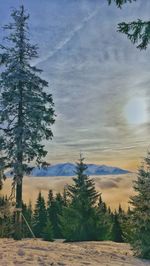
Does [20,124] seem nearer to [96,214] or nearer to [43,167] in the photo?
[43,167]

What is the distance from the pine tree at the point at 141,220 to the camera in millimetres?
23578

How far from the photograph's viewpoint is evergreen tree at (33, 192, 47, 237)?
3004 inches

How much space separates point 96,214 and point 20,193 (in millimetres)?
20072

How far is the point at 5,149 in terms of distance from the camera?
26.3 metres

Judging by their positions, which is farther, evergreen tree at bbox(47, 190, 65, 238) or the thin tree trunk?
evergreen tree at bbox(47, 190, 65, 238)

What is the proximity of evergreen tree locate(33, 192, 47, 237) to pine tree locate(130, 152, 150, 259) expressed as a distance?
5270 cm

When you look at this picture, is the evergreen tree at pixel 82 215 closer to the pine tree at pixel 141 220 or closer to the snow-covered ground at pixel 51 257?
the pine tree at pixel 141 220

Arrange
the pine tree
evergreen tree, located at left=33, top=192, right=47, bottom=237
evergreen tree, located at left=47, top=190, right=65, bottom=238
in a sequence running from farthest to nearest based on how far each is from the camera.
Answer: evergreen tree, located at left=33, top=192, right=47, bottom=237 < evergreen tree, located at left=47, top=190, right=65, bottom=238 < the pine tree

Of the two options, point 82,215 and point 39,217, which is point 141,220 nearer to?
point 82,215

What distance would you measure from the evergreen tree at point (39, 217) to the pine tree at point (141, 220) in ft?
173

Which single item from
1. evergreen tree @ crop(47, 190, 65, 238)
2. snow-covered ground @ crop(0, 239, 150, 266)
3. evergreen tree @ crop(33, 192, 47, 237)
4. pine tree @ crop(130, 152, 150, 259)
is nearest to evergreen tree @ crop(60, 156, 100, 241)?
pine tree @ crop(130, 152, 150, 259)

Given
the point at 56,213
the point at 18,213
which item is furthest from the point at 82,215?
the point at 56,213

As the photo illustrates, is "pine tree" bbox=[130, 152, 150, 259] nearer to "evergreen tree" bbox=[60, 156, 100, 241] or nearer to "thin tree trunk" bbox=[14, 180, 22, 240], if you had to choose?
"thin tree trunk" bbox=[14, 180, 22, 240]

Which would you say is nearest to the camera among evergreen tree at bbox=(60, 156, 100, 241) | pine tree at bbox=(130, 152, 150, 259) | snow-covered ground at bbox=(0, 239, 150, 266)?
snow-covered ground at bbox=(0, 239, 150, 266)
